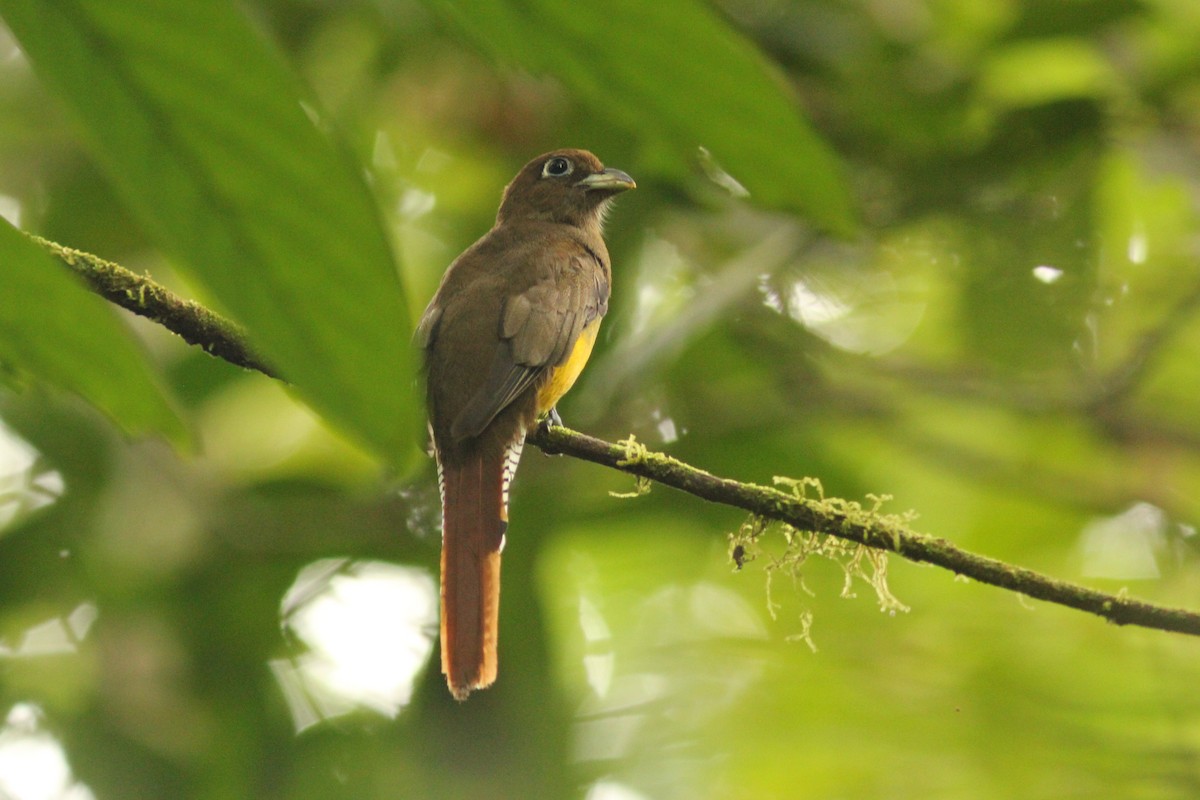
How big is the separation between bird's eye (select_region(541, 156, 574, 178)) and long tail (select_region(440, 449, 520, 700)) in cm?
139

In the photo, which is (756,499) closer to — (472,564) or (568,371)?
(472,564)

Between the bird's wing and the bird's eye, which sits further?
the bird's eye

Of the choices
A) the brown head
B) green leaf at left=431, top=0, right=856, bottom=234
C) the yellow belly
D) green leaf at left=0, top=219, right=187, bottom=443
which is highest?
the brown head

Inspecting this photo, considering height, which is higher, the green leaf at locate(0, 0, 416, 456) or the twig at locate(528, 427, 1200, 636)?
the twig at locate(528, 427, 1200, 636)

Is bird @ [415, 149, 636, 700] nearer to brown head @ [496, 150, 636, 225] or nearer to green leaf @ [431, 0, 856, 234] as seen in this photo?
brown head @ [496, 150, 636, 225]

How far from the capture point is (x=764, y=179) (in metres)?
0.62

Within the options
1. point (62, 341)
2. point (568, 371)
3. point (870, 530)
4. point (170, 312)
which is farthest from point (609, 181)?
point (62, 341)

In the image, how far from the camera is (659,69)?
1.97 feet

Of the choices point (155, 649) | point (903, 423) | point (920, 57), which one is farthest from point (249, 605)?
point (920, 57)

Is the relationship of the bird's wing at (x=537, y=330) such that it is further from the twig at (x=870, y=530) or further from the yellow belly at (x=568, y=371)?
A: the twig at (x=870, y=530)

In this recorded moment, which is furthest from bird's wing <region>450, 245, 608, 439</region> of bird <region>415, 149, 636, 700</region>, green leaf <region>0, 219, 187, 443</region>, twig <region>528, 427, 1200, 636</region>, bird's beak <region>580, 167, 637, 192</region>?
green leaf <region>0, 219, 187, 443</region>

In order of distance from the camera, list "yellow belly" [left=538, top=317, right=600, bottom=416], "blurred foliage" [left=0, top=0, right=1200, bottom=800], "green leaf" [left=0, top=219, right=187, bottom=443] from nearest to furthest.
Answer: "green leaf" [left=0, top=219, right=187, bottom=443]
"yellow belly" [left=538, top=317, right=600, bottom=416]
"blurred foliage" [left=0, top=0, right=1200, bottom=800]

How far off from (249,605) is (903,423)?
98.9 inches

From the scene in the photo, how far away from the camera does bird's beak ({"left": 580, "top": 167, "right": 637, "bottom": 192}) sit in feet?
14.6
